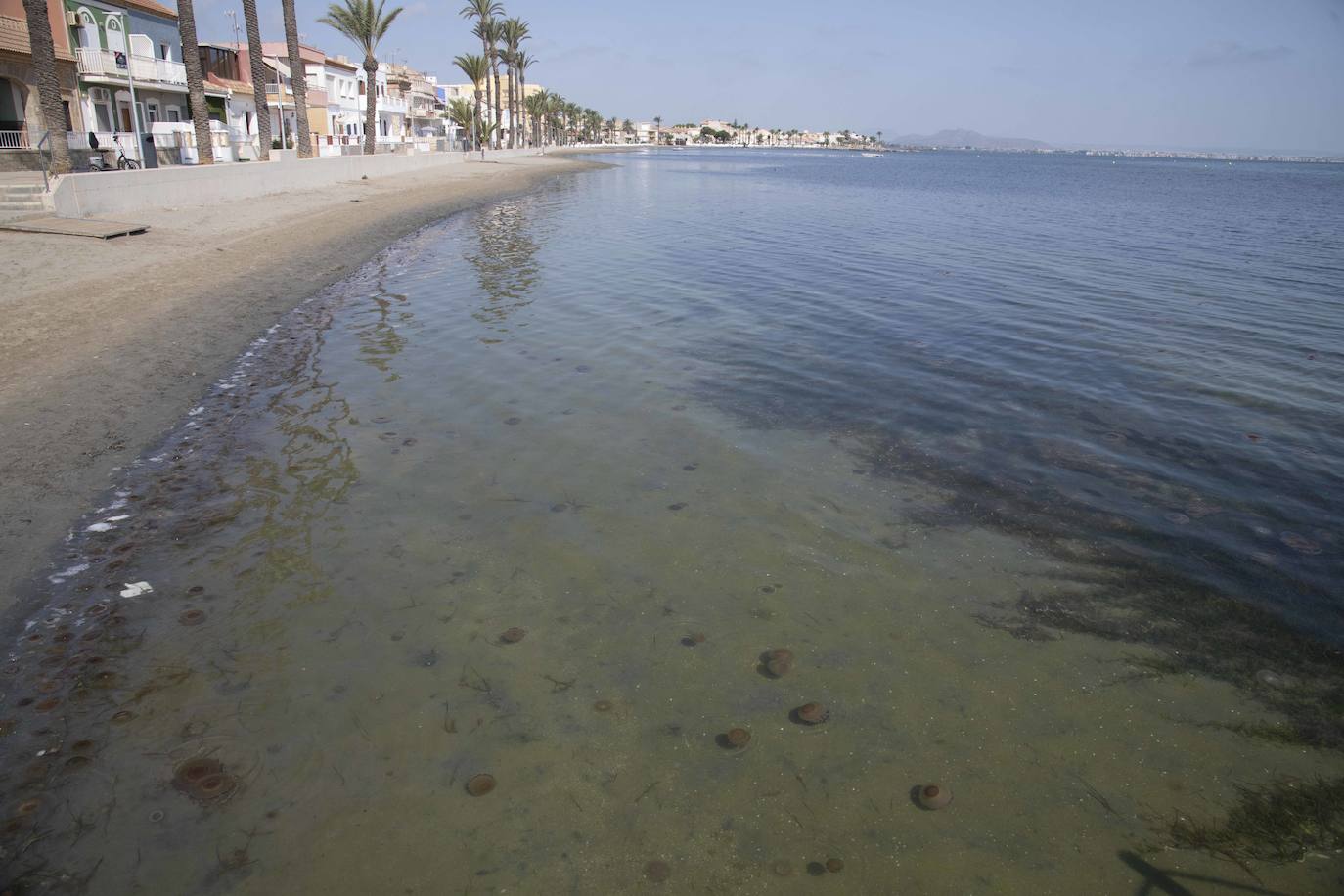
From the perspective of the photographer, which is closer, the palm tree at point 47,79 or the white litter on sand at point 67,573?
the white litter on sand at point 67,573

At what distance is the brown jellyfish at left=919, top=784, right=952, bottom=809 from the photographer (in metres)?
3.76

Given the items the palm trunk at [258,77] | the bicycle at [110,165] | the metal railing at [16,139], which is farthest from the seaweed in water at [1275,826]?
the metal railing at [16,139]

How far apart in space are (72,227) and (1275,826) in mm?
20104

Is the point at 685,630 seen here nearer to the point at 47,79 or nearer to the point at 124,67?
the point at 47,79

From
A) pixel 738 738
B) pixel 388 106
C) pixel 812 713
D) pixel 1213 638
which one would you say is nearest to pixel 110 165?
pixel 738 738

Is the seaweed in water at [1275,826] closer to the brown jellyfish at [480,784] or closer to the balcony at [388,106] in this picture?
the brown jellyfish at [480,784]

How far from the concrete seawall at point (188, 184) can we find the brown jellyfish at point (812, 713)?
20129mm

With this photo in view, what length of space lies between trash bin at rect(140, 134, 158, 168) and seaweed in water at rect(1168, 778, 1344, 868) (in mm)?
34293

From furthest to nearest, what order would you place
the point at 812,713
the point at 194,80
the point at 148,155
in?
1. the point at 148,155
2. the point at 194,80
3. the point at 812,713

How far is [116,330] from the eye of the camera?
416 inches

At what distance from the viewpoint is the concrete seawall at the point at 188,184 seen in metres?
17.9

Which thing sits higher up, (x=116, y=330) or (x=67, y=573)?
(x=116, y=330)

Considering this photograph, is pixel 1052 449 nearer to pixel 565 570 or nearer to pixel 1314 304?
pixel 565 570

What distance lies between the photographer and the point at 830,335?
12.6 metres
